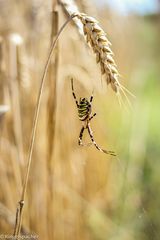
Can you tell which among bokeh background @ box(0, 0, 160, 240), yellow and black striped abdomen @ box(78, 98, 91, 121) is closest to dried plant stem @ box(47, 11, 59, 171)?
bokeh background @ box(0, 0, 160, 240)

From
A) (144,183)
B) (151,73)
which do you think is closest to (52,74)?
(144,183)

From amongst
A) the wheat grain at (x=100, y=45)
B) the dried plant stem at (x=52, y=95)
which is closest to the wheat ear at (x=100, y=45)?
the wheat grain at (x=100, y=45)

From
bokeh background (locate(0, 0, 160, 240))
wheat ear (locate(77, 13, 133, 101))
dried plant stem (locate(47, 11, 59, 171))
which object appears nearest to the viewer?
wheat ear (locate(77, 13, 133, 101))

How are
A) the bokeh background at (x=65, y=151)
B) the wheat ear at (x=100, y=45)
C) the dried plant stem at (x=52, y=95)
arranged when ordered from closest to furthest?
the wheat ear at (x=100, y=45) < the dried plant stem at (x=52, y=95) < the bokeh background at (x=65, y=151)

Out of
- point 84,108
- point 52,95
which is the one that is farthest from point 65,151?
point 84,108

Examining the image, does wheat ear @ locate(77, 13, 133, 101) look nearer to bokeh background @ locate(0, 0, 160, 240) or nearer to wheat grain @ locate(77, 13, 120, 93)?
wheat grain @ locate(77, 13, 120, 93)

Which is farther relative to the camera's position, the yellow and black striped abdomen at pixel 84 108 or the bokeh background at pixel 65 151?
the bokeh background at pixel 65 151

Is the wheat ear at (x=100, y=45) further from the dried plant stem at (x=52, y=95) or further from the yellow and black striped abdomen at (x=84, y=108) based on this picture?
the dried plant stem at (x=52, y=95)

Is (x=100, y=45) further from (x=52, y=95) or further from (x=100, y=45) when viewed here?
(x=52, y=95)
